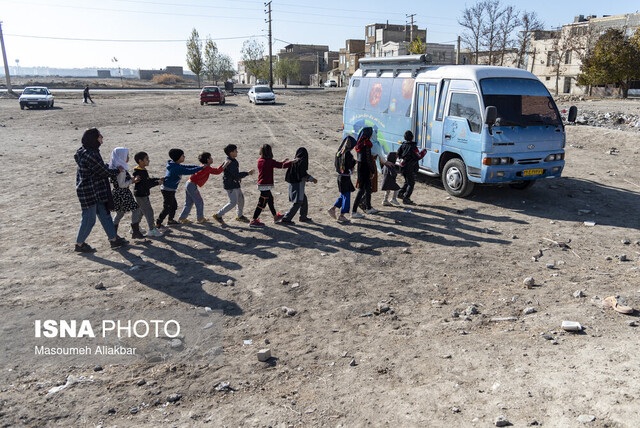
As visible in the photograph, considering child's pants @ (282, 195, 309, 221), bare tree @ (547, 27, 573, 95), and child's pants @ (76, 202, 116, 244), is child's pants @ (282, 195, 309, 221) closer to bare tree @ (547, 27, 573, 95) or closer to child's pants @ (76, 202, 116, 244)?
child's pants @ (76, 202, 116, 244)

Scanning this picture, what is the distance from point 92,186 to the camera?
701cm

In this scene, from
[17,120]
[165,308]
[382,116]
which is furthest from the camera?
[17,120]

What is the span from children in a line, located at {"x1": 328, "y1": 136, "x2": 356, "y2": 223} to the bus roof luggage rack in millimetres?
3904

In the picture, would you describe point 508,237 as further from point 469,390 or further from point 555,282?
point 469,390

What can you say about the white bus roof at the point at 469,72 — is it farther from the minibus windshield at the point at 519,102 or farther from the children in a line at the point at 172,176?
the children in a line at the point at 172,176

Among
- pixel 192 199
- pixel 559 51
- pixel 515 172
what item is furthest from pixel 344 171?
pixel 559 51

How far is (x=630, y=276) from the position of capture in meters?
6.25

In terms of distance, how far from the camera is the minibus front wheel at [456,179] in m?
9.98

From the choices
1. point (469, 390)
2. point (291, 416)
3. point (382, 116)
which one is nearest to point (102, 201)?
point (291, 416)

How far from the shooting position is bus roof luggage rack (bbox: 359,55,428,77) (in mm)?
11305

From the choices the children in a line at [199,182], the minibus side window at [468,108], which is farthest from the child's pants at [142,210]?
the minibus side window at [468,108]

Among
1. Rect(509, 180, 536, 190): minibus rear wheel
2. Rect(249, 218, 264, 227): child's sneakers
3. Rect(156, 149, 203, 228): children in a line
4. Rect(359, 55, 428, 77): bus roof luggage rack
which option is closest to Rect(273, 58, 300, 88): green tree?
Rect(359, 55, 428, 77): bus roof luggage rack

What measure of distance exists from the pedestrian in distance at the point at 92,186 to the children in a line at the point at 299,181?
293cm

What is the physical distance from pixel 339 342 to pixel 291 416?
48.7 inches
